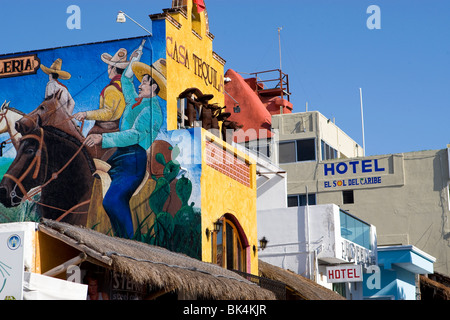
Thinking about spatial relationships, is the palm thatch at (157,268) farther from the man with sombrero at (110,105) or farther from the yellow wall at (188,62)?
the yellow wall at (188,62)

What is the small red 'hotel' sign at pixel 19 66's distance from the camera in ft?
81.0

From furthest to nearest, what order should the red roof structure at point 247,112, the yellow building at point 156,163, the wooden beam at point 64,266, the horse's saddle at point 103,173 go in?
the red roof structure at point 247,112
the horse's saddle at point 103,173
the yellow building at point 156,163
the wooden beam at point 64,266

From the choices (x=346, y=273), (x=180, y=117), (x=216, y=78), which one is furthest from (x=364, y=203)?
(x=180, y=117)

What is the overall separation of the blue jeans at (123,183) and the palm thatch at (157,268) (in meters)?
3.17

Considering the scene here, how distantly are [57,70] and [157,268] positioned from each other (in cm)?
972

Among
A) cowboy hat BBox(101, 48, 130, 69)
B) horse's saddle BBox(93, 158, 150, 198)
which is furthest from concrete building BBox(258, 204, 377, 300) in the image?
cowboy hat BBox(101, 48, 130, 69)

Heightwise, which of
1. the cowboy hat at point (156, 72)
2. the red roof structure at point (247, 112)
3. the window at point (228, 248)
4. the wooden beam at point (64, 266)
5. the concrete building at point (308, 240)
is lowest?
the wooden beam at point (64, 266)

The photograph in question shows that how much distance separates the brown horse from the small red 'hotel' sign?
72.7 inches

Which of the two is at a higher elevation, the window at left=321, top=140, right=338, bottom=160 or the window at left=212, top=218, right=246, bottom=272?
the window at left=321, top=140, right=338, bottom=160

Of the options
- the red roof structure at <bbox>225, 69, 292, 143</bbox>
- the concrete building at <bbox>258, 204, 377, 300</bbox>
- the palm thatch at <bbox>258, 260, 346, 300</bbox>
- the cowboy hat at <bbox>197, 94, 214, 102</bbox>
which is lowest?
the palm thatch at <bbox>258, 260, 346, 300</bbox>

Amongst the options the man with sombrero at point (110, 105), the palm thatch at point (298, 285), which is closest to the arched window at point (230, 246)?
the palm thatch at point (298, 285)

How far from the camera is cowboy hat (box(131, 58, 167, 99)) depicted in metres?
23.5

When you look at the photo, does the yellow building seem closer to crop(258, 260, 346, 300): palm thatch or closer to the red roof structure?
crop(258, 260, 346, 300): palm thatch
